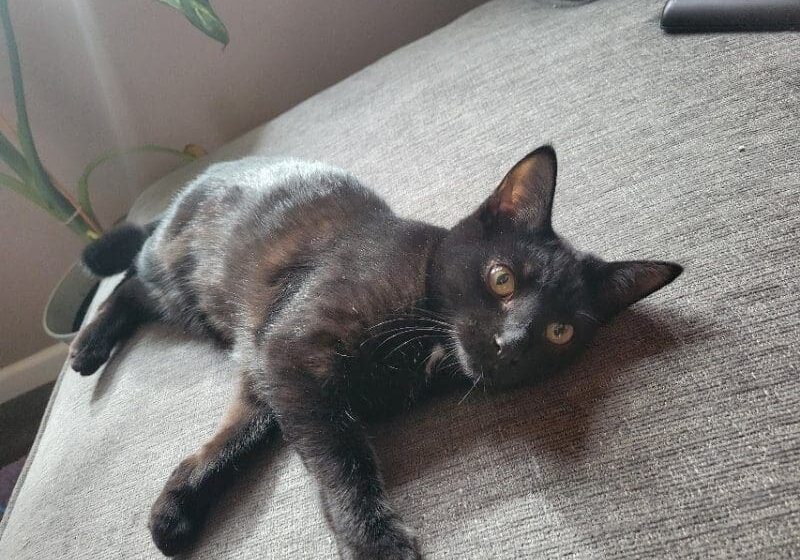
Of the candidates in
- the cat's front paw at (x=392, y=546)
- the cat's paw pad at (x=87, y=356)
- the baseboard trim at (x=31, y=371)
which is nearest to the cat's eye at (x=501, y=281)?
the cat's front paw at (x=392, y=546)

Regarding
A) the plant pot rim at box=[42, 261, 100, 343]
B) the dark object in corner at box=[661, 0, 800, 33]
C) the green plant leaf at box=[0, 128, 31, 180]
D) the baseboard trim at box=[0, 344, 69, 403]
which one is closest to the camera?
the dark object in corner at box=[661, 0, 800, 33]

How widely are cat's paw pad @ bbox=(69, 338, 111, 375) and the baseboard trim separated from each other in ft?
3.06

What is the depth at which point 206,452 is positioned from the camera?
832 mm

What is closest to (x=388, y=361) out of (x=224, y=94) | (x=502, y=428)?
(x=502, y=428)

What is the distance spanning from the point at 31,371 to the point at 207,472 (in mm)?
1494

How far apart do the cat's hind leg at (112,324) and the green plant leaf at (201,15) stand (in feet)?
1.87

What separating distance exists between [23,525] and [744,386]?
1.05 meters

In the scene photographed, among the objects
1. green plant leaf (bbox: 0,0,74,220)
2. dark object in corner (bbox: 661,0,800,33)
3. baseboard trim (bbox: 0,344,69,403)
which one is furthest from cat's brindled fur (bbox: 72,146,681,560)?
baseboard trim (bbox: 0,344,69,403)

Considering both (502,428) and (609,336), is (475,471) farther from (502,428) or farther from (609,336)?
(609,336)

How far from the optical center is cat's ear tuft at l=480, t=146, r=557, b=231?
824 mm

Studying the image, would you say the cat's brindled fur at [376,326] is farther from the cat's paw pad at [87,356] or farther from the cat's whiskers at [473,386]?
the cat's paw pad at [87,356]

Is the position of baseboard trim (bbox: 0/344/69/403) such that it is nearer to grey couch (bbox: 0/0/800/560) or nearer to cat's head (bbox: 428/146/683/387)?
grey couch (bbox: 0/0/800/560)

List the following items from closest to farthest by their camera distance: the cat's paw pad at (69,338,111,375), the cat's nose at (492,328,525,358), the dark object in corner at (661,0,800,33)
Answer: the cat's nose at (492,328,525,358)
the dark object in corner at (661,0,800,33)
the cat's paw pad at (69,338,111,375)

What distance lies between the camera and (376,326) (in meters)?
0.83
